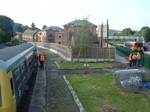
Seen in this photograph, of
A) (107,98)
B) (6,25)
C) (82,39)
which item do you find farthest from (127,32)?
(107,98)

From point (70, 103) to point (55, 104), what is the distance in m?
0.72

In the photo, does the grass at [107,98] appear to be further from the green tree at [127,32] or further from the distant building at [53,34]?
the green tree at [127,32]

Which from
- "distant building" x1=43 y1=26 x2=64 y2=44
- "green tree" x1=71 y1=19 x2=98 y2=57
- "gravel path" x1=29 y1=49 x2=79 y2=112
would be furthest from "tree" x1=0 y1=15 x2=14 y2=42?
"gravel path" x1=29 y1=49 x2=79 y2=112

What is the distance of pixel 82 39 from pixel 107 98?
2164cm

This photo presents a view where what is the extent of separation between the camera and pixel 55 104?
40.3 feet

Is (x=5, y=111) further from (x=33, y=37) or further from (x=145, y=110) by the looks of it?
(x=33, y=37)

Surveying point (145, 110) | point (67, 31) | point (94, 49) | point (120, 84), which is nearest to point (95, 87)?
point (120, 84)

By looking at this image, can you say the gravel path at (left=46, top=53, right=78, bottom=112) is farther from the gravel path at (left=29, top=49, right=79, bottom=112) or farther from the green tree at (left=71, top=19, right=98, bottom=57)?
the green tree at (left=71, top=19, right=98, bottom=57)

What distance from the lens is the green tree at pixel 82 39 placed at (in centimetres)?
3308

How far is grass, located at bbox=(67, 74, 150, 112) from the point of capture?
11.7 meters

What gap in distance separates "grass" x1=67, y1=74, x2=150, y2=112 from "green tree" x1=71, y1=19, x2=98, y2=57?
15.2 metres

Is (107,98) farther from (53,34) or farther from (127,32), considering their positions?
(127,32)

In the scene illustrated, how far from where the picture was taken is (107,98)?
13484 mm

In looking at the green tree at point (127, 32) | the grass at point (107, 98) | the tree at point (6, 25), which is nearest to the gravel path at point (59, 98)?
the grass at point (107, 98)
